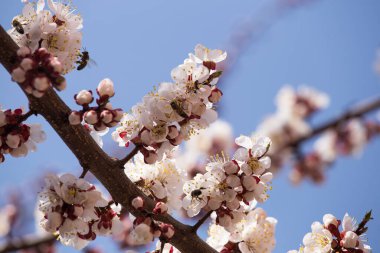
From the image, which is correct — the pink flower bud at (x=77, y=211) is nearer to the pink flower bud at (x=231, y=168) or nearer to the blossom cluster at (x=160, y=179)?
the blossom cluster at (x=160, y=179)

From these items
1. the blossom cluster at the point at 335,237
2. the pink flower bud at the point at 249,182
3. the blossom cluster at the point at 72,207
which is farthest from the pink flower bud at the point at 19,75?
the blossom cluster at the point at 335,237

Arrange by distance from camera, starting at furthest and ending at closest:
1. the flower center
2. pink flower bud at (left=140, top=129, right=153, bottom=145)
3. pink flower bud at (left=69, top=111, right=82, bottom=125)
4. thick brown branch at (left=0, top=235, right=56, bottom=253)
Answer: thick brown branch at (left=0, top=235, right=56, bottom=253) < the flower center < pink flower bud at (left=140, top=129, right=153, bottom=145) < pink flower bud at (left=69, top=111, right=82, bottom=125)

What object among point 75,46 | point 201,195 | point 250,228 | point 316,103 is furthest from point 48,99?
point 316,103

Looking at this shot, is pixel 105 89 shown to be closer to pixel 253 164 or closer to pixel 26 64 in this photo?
pixel 26 64

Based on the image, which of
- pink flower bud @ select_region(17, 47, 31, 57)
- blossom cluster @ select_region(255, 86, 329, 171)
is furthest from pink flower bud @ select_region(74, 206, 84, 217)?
blossom cluster @ select_region(255, 86, 329, 171)

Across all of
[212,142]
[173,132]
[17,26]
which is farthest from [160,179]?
[212,142]

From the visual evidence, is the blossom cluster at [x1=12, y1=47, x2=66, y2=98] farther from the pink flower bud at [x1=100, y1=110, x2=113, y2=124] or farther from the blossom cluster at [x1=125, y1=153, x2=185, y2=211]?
the blossom cluster at [x1=125, y1=153, x2=185, y2=211]
